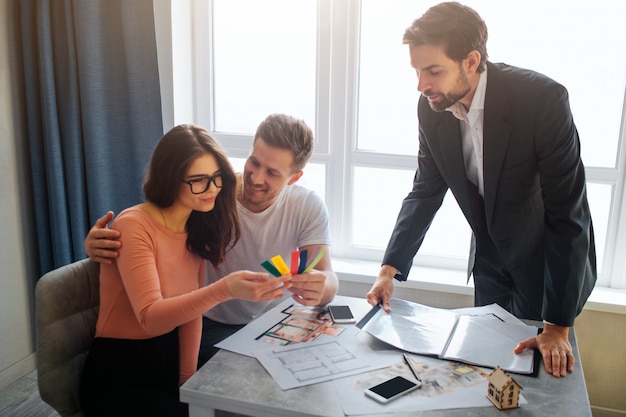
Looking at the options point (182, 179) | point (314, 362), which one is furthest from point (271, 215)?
point (314, 362)

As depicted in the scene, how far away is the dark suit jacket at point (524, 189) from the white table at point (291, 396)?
0.82 feet

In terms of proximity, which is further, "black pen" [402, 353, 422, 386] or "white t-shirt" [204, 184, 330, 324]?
"white t-shirt" [204, 184, 330, 324]

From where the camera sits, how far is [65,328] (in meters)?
1.46

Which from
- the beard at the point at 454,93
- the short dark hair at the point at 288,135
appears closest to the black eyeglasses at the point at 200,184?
the short dark hair at the point at 288,135

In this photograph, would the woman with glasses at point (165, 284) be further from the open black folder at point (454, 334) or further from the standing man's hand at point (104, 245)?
the open black folder at point (454, 334)

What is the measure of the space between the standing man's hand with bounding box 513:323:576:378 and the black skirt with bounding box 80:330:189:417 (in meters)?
0.88

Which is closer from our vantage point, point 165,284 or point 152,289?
point 152,289

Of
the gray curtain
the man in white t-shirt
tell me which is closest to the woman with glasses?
the man in white t-shirt

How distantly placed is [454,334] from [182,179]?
32.3 inches

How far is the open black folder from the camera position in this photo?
1334mm

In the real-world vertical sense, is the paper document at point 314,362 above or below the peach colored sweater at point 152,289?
below

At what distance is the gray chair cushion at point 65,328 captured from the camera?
141 cm

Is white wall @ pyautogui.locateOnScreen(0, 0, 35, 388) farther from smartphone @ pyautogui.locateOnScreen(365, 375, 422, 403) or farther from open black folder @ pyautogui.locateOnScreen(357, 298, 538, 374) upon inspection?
smartphone @ pyautogui.locateOnScreen(365, 375, 422, 403)

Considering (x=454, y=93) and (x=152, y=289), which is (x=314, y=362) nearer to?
(x=152, y=289)
